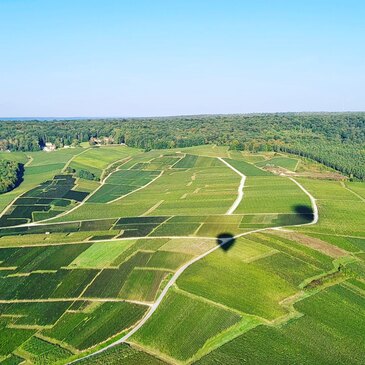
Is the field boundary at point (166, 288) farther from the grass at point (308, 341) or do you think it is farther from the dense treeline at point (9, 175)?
the dense treeline at point (9, 175)

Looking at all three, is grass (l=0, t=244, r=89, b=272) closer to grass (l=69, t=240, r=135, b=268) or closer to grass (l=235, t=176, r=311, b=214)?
grass (l=69, t=240, r=135, b=268)

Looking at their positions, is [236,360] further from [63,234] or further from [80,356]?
[63,234]

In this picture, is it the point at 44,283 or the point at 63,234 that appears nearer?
the point at 44,283

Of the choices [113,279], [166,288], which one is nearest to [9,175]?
[113,279]

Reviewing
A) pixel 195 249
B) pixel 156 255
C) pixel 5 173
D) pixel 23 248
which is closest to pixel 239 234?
pixel 195 249

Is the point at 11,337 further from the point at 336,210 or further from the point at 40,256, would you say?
the point at 336,210

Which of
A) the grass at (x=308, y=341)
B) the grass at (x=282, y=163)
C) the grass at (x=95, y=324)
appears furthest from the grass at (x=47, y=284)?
the grass at (x=282, y=163)

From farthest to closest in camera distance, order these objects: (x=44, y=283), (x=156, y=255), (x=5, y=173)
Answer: (x=5, y=173)
(x=156, y=255)
(x=44, y=283)
